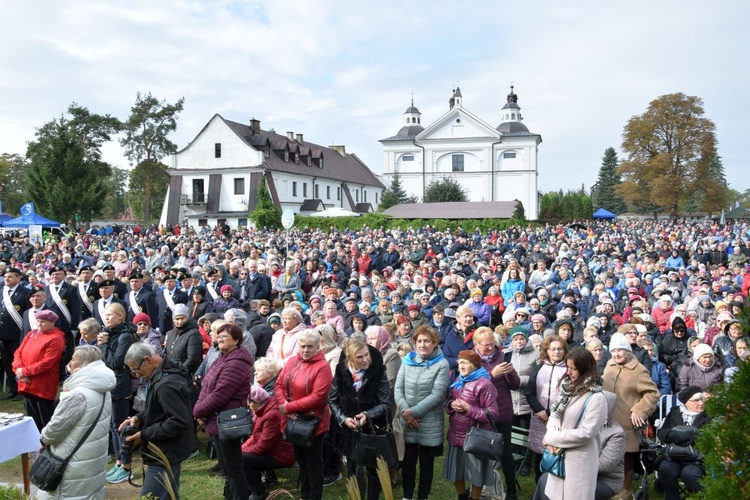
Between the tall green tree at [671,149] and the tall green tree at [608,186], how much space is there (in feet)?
78.5

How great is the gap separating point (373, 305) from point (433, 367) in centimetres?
447

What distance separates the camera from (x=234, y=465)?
4781 mm

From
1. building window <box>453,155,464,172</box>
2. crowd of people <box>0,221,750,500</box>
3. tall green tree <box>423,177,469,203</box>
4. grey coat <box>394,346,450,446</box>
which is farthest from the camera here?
building window <box>453,155,464,172</box>

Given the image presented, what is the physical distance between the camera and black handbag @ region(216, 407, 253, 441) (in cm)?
458

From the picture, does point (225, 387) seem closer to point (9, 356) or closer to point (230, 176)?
point (9, 356)

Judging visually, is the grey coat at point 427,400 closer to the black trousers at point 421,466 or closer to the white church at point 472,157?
the black trousers at point 421,466

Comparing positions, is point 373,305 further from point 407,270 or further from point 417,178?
point 417,178

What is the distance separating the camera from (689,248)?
19203mm

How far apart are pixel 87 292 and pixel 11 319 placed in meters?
1.51

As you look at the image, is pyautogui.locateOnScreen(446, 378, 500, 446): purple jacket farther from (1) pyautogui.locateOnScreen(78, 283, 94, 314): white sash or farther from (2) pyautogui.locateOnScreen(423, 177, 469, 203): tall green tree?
(2) pyautogui.locateOnScreen(423, 177, 469, 203): tall green tree

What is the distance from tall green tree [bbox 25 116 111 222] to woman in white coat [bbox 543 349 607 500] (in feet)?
150

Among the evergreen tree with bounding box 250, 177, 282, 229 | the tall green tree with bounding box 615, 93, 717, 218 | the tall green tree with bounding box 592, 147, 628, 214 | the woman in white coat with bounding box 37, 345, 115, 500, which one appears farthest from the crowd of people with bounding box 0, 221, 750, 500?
the tall green tree with bounding box 592, 147, 628, 214

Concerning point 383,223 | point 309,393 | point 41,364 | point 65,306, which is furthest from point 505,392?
point 383,223

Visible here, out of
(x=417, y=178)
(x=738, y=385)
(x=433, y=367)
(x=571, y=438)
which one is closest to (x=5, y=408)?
(x=433, y=367)
